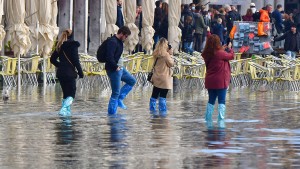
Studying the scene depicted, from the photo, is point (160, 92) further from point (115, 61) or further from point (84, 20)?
point (84, 20)

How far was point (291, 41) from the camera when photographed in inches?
1797

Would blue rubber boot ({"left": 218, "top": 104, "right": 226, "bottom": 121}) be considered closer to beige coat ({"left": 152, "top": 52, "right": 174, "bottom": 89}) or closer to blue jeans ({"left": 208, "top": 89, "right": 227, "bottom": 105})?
blue jeans ({"left": 208, "top": 89, "right": 227, "bottom": 105})

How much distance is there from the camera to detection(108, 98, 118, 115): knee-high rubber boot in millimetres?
24797

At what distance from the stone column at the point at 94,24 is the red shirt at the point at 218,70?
63.1 ft

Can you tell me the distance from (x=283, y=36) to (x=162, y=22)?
16.6 feet

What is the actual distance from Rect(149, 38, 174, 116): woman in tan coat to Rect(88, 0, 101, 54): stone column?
16323 mm

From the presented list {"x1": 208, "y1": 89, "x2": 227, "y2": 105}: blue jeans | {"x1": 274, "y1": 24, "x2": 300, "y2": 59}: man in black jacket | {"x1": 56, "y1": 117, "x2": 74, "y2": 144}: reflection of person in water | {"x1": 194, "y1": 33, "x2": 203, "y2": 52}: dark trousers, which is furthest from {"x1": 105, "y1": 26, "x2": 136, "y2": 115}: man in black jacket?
{"x1": 274, "y1": 24, "x2": 300, "y2": 59}: man in black jacket

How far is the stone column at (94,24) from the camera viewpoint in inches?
1679

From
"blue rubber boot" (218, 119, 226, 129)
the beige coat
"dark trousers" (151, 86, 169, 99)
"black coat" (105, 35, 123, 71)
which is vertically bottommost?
"blue rubber boot" (218, 119, 226, 129)

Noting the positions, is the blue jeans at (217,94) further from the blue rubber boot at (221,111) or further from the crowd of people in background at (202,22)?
the crowd of people in background at (202,22)

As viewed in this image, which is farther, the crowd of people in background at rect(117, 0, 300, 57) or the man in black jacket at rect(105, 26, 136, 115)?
the crowd of people in background at rect(117, 0, 300, 57)

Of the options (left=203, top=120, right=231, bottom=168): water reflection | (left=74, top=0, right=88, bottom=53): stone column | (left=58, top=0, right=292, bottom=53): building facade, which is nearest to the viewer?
(left=203, top=120, right=231, bottom=168): water reflection

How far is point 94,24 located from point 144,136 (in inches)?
934

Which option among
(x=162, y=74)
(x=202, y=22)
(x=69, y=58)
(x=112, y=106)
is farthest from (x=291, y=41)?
(x=69, y=58)
